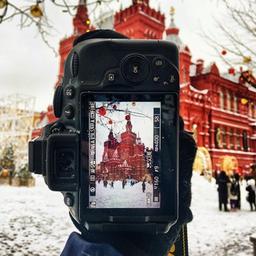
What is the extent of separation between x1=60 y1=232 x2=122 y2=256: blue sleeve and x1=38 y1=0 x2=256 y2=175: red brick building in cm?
2183

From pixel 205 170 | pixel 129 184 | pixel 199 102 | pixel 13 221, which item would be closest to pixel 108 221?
pixel 129 184

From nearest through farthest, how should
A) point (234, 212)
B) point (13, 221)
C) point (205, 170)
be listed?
point (13, 221)
point (234, 212)
point (205, 170)

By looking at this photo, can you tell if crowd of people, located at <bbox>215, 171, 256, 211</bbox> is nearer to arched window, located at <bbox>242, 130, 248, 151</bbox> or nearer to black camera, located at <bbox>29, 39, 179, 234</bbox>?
black camera, located at <bbox>29, 39, 179, 234</bbox>

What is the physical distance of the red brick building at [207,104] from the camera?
2567 centimetres

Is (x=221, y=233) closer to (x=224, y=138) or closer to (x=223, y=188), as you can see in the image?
(x=223, y=188)

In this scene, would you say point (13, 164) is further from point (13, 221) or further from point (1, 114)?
point (13, 221)

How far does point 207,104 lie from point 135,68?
26.9 metres

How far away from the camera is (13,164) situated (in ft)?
45.8

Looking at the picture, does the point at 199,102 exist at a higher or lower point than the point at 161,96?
higher

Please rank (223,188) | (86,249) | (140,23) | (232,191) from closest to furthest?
1. (86,249)
2. (223,188)
3. (232,191)
4. (140,23)

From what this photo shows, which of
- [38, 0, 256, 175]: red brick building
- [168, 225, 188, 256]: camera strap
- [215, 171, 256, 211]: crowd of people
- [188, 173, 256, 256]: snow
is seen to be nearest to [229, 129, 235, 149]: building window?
[38, 0, 256, 175]: red brick building

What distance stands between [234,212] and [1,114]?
12223 millimetres

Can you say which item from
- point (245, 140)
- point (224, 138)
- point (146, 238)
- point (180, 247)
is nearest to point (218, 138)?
point (224, 138)

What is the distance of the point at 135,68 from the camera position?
2.81 ft
